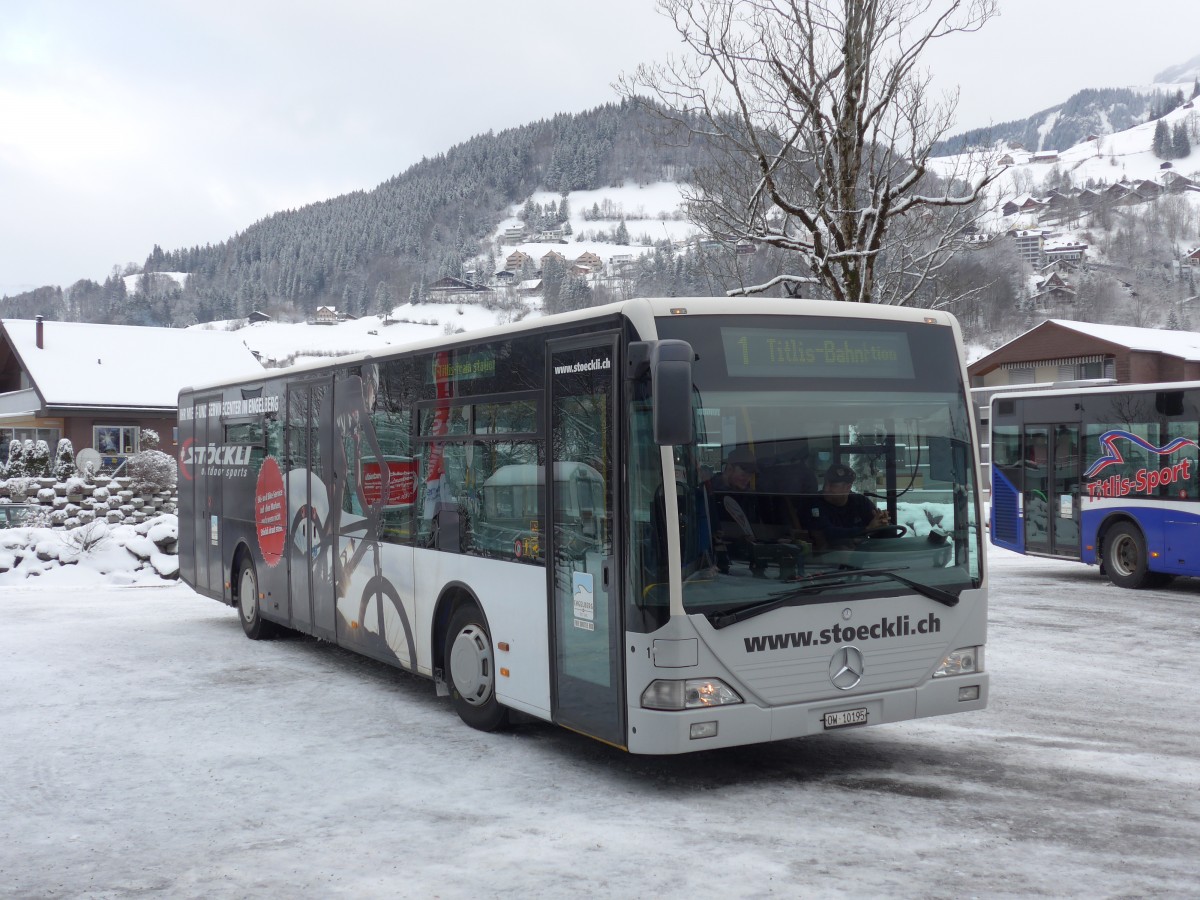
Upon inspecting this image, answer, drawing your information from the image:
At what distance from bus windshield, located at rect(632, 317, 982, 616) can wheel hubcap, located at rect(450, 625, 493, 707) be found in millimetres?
2153

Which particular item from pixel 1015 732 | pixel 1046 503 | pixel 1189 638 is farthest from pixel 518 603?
pixel 1046 503

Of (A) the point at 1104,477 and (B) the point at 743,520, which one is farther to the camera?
(A) the point at 1104,477

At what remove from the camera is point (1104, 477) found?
17438 millimetres

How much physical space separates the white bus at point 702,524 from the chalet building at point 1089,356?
44.9 metres

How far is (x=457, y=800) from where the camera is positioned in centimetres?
681

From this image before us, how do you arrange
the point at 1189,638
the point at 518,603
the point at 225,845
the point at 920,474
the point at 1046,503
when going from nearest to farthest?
the point at 225,845 → the point at 920,474 → the point at 518,603 → the point at 1189,638 → the point at 1046,503

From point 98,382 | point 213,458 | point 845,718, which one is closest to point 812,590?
point 845,718

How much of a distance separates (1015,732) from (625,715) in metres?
3.19

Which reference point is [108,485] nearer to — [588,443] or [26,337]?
[588,443]

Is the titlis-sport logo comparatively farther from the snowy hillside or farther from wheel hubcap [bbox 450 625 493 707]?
the snowy hillside

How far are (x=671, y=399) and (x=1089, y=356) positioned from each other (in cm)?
5224

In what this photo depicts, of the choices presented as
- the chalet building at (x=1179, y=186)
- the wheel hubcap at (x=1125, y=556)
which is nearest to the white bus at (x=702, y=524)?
the wheel hubcap at (x=1125, y=556)

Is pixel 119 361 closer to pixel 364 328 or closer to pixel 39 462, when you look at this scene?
pixel 39 462

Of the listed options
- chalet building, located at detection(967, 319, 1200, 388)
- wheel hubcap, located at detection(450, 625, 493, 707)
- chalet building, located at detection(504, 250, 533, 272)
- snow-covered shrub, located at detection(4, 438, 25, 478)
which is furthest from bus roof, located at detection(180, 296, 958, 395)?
chalet building, located at detection(504, 250, 533, 272)
